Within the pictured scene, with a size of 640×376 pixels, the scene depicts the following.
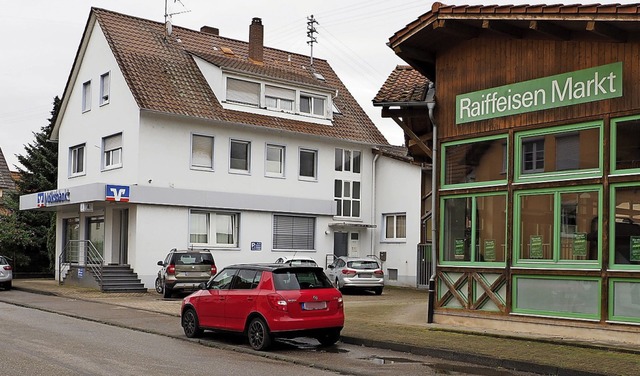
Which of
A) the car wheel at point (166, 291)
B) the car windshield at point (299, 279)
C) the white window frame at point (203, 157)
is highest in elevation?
the white window frame at point (203, 157)

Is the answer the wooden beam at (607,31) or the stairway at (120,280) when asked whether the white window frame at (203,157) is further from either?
the wooden beam at (607,31)

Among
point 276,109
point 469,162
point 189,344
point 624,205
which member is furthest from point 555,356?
point 276,109

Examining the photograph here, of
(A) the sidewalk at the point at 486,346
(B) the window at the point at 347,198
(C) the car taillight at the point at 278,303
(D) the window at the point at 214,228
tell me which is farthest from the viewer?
(B) the window at the point at 347,198

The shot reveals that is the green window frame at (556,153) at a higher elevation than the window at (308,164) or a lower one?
lower

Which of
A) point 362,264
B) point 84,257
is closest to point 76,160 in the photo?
point 84,257

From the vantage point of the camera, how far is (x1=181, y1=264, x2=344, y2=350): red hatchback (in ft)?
46.5

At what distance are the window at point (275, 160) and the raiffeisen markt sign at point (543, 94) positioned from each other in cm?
1834

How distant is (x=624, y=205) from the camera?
1398 cm

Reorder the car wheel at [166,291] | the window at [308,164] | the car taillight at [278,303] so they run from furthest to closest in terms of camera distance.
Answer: the window at [308,164]
the car wheel at [166,291]
the car taillight at [278,303]

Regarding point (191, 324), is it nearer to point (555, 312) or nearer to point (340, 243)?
point (555, 312)

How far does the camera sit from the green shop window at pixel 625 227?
13.7 m

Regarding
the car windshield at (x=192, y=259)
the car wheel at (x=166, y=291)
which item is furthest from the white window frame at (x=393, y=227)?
the car wheel at (x=166, y=291)

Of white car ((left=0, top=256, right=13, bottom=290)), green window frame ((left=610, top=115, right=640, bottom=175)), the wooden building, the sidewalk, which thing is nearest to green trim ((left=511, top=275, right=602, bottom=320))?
the wooden building

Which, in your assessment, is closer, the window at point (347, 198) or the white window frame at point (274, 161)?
the white window frame at point (274, 161)
